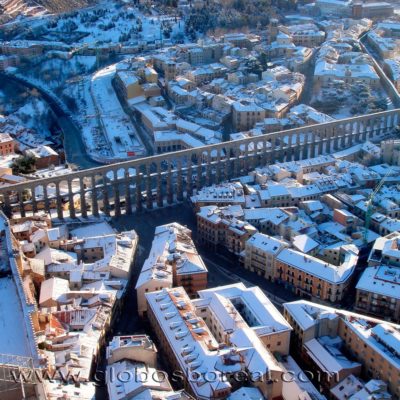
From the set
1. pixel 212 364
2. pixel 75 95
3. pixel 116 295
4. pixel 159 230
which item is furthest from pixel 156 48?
pixel 212 364

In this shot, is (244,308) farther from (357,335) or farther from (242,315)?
(357,335)


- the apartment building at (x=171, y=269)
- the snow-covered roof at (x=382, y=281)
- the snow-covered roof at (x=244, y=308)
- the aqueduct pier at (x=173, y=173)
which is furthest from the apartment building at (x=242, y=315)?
the aqueduct pier at (x=173, y=173)

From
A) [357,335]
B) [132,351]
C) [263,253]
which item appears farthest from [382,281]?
[132,351]

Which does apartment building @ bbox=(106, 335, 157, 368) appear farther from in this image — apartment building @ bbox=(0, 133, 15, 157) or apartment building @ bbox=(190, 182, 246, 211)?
apartment building @ bbox=(0, 133, 15, 157)

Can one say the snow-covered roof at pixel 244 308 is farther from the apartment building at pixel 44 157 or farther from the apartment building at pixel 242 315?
the apartment building at pixel 44 157

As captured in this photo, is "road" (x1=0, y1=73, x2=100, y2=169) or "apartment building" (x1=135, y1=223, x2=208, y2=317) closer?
"apartment building" (x1=135, y1=223, x2=208, y2=317)

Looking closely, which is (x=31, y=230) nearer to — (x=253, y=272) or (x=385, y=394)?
(x=253, y=272)

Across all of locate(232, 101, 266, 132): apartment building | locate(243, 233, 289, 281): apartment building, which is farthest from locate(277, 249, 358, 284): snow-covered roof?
locate(232, 101, 266, 132): apartment building

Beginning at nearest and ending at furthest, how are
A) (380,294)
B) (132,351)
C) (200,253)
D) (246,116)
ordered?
(132,351) < (380,294) < (200,253) < (246,116)
